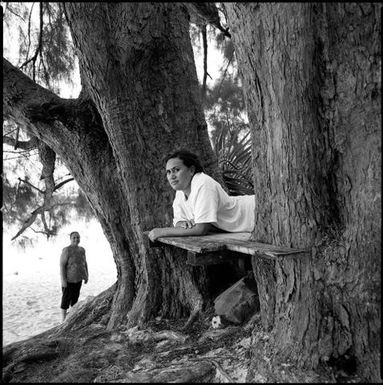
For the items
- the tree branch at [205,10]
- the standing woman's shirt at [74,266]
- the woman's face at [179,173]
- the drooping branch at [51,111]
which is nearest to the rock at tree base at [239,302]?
the woman's face at [179,173]

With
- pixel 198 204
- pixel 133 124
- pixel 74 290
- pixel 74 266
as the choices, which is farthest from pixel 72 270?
pixel 198 204

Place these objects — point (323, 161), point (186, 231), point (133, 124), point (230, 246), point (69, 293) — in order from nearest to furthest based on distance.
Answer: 1. point (323, 161)
2. point (230, 246)
3. point (186, 231)
4. point (133, 124)
5. point (69, 293)

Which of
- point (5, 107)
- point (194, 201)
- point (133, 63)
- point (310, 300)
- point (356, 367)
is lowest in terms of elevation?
point (356, 367)

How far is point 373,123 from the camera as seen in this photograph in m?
1.57

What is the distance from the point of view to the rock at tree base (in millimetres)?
2350

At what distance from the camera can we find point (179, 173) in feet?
8.04

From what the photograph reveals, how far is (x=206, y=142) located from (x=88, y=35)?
1098mm

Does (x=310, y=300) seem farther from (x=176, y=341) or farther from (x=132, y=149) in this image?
(x=132, y=149)

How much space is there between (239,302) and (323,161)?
1.09 metres

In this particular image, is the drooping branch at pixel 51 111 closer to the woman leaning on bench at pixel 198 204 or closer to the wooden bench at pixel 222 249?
the woman leaning on bench at pixel 198 204

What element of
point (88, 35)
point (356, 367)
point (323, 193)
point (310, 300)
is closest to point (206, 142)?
point (88, 35)

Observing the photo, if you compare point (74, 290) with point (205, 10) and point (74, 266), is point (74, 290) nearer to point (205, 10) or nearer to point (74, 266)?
point (74, 266)

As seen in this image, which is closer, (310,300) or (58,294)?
(310,300)

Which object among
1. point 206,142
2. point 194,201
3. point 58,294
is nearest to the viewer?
point 194,201
